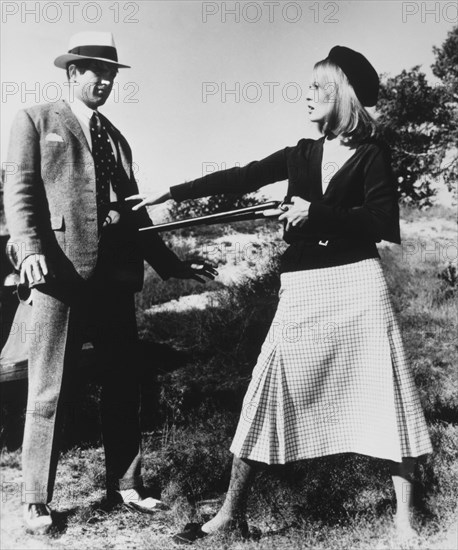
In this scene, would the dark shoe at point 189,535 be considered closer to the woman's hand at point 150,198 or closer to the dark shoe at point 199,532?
the dark shoe at point 199,532

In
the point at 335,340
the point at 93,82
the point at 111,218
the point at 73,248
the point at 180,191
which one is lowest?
the point at 335,340

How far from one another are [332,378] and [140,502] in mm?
1194

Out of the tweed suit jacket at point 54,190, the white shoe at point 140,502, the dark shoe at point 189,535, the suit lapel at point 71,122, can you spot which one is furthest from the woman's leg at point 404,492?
the suit lapel at point 71,122

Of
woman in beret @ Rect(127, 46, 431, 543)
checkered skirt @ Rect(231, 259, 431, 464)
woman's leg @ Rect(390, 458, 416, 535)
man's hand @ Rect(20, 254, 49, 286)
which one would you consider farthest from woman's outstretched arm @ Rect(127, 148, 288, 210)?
woman's leg @ Rect(390, 458, 416, 535)

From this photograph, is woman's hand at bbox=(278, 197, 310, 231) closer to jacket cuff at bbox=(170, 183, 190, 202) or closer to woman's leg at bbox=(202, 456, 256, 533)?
jacket cuff at bbox=(170, 183, 190, 202)

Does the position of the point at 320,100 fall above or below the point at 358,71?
below

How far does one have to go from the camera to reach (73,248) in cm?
304

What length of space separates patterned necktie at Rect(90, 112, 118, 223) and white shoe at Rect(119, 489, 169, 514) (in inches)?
55.0

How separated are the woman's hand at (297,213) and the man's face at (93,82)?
113 cm

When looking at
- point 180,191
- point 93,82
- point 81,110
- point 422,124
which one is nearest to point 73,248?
point 180,191

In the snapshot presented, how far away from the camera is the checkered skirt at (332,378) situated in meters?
2.83

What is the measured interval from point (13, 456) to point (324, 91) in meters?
2.77

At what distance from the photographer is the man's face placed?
314 cm

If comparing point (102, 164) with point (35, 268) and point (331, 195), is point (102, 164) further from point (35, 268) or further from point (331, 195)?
point (331, 195)
